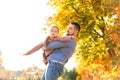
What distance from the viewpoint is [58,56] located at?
5.04 metres

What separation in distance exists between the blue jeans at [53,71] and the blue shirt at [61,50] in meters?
0.08

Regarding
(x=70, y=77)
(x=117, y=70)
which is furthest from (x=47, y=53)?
(x=70, y=77)

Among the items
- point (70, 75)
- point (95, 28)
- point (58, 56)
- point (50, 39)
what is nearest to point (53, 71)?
point (58, 56)

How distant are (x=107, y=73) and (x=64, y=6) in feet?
13.4

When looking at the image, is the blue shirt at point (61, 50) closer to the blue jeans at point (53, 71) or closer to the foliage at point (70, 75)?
the blue jeans at point (53, 71)

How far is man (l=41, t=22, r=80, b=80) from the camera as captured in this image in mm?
4945

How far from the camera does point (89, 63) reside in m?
20.6

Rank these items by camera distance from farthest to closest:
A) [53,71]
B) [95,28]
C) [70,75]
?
[70,75] → [95,28] → [53,71]

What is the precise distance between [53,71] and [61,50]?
33 centimetres

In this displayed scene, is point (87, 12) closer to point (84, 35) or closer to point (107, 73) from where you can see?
point (84, 35)

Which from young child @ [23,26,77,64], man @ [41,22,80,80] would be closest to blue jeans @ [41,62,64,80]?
man @ [41,22,80,80]

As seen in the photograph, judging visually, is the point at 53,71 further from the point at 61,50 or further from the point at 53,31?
the point at 53,31

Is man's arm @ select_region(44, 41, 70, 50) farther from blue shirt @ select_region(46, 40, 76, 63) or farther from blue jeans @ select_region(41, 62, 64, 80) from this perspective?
blue jeans @ select_region(41, 62, 64, 80)

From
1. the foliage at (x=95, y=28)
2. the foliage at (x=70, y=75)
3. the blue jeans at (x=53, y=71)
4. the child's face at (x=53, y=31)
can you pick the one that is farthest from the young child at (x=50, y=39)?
the foliage at (x=70, y=75)
